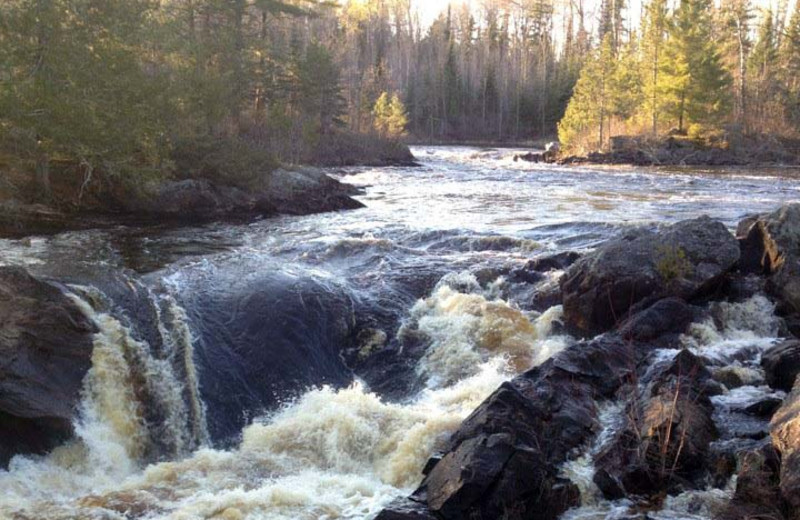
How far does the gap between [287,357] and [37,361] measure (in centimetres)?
346

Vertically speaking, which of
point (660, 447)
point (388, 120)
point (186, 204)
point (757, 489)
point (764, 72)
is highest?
point (764, 72)

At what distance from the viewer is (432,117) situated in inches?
3088

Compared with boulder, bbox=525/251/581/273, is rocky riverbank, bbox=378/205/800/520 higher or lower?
lower

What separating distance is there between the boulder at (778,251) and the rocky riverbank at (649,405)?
0.03 metres

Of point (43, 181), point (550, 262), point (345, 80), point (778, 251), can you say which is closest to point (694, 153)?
point (550, 262)

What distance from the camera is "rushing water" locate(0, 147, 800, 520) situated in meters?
7.84

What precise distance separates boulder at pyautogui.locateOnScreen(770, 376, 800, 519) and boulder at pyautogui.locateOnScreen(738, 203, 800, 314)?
4.72m

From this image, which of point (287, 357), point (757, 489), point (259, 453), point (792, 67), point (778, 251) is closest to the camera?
point (757, 489)

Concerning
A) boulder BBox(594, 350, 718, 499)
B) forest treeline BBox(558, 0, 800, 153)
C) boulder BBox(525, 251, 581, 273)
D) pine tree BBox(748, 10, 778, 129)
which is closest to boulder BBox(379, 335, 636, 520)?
boulder BBox(594, 350, 718, 499)

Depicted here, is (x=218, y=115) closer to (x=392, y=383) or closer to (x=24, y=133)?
(x=24, y=133)

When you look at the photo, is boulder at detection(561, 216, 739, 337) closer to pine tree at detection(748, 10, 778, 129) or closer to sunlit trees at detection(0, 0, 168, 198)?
sunlit trees at detection(0, 0, 168, 198)

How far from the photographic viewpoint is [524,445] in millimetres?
7270

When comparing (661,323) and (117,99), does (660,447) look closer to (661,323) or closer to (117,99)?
(661,323)

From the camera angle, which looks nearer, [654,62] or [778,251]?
[778,251]
